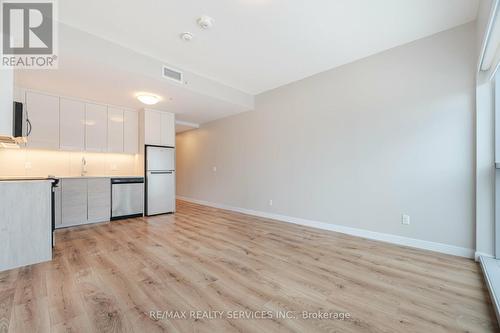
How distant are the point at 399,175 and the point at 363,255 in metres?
1.29

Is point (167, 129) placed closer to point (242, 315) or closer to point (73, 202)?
point (73, 202)

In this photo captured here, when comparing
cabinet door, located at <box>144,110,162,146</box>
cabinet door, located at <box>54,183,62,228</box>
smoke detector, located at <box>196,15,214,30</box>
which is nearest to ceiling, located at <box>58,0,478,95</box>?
smoke detector, located at <box>196,15,214,30</box>

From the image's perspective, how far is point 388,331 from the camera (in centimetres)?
142

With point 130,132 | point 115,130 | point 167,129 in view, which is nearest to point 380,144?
point 167,129

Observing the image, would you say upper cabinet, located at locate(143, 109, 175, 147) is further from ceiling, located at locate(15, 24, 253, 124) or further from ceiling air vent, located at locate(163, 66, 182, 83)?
ceiling air vent, located at locate(163, 66, 182, 83)

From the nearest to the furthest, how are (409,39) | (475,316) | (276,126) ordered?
1. (475,316)
2. (409,39)
3. (276,126)

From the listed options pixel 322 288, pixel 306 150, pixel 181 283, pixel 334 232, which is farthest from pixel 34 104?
pixel 334 232

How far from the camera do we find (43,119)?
3.91m

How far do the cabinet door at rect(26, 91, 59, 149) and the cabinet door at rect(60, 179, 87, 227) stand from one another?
830mm

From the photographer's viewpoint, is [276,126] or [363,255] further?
[276,126]

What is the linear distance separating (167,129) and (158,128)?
216 millimetres

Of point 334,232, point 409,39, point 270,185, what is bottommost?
point 334,232

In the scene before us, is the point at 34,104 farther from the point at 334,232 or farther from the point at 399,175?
the point at 399,175

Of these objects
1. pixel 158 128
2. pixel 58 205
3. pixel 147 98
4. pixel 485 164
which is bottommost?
pixel 58 205
